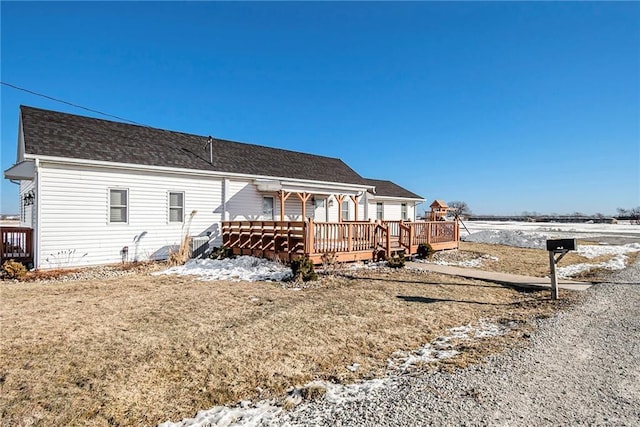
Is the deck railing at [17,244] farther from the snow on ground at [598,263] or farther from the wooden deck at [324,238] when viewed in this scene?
the snow on ground at [598,263]

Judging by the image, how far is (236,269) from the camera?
10.4m

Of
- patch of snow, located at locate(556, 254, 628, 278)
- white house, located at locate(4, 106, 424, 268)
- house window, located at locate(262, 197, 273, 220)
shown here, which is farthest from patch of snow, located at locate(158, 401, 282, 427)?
house window, located at locate(262, 197, 273, 220)

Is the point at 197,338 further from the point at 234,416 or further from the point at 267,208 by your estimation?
the point at 267,208

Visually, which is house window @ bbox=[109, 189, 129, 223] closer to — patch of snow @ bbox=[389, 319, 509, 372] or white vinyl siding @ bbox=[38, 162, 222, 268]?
white vinyl siding @ bbox=[38, 162, 222, 268]

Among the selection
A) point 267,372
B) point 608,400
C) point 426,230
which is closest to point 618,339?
point 608,400

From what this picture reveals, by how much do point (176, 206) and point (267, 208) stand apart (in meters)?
4.06

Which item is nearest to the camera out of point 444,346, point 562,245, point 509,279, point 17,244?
point 444,346

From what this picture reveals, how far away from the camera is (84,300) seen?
22.5 feet

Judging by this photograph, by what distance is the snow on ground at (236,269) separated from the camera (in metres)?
9.45

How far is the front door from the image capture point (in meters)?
17.1

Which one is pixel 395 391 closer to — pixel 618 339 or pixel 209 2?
pixel 618 339

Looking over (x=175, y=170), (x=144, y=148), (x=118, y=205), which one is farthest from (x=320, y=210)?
(x=118, y=205)

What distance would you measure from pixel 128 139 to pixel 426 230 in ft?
40.5

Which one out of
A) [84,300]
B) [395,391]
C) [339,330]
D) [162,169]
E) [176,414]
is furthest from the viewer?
[162,169]
